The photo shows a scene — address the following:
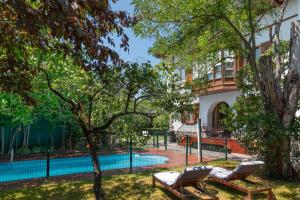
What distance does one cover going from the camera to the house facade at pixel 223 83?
17.5 meters

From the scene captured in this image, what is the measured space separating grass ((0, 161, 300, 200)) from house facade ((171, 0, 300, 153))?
449cm

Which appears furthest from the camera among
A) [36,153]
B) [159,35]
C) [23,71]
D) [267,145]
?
[36,153]

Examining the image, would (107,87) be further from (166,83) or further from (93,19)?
(93,19)

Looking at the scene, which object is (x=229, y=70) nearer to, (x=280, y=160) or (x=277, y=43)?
(x=277, y=43)

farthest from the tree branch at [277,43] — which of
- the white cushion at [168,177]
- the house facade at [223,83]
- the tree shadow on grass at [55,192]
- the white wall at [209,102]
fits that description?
the white wall at [209,102]

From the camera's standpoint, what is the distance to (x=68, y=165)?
1767 centimetres

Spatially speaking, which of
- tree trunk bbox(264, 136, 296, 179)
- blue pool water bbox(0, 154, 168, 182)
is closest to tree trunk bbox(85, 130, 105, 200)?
tree trunk bbox(264, 136, 296, 179)

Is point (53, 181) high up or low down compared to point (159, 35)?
down

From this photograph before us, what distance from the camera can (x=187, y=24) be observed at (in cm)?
1194

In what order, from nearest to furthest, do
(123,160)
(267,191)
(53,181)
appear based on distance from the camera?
(267,191)
(53,181)
(123,160)

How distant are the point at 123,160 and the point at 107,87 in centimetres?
1144

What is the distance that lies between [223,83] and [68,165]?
38.9 ft

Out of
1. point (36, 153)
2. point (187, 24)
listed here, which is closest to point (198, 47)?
point (187, 24)

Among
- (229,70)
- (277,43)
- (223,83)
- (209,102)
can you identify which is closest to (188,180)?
(277,43)
